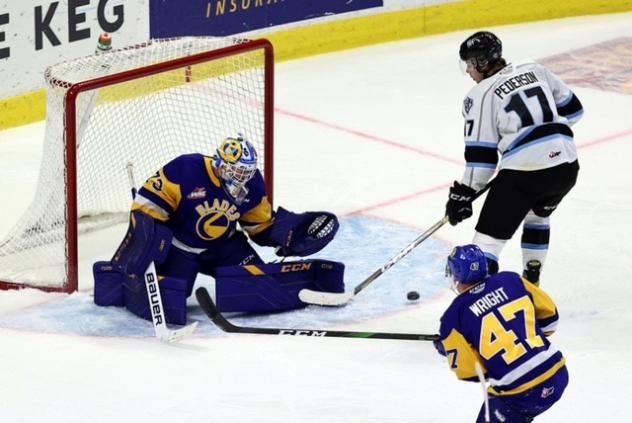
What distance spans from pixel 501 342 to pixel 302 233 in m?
1.79

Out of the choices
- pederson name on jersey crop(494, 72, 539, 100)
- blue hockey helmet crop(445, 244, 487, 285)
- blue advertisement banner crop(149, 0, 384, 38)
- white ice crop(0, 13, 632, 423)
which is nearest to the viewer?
blue hockey helmet crop(445, 244, 487, 285)

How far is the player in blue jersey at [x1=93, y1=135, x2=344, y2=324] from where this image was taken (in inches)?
211

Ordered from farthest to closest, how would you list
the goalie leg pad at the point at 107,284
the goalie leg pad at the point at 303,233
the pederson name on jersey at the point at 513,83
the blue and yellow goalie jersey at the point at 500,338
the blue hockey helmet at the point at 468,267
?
the goalie leg pad at the point at 303,233, the goalie leg pad at the point at 107,284, the pederson name on jersey at the point at 513,83, the blue hockey helmet at the point at 468,267, the blue and yellow goalie jersey at the point at 500,338

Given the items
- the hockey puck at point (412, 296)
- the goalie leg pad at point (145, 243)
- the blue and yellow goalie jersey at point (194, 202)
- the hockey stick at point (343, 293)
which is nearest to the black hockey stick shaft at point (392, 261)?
the hockey stick at point (343, 293)

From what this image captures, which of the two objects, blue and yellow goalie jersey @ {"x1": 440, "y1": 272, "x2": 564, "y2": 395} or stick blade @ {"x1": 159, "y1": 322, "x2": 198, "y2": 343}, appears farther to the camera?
stick blade @ {"x1": 159, "y1": 322, "x2": 198, "y2": 343}

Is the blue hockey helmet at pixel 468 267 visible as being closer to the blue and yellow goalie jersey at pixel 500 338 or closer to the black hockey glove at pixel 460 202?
the blue and yellow goalie jersey at pixel 500 338

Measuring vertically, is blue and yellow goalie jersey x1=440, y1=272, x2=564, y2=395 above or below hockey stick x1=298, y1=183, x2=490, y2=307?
above

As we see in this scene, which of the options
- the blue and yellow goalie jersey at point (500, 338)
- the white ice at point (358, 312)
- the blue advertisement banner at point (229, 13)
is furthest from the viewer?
the blue advertisement banner at point (229, 13)

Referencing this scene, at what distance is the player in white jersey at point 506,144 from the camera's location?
521 cm

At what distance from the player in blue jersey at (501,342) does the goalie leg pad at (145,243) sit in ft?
4.81

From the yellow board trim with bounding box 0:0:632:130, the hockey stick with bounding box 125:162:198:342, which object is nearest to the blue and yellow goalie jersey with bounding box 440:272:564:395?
the hockey stick with bounding box 125:162:198:342

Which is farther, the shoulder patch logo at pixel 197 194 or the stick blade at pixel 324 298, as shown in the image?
the stick blade at pixel 324 298

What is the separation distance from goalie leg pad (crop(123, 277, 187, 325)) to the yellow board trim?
3267 millimetres

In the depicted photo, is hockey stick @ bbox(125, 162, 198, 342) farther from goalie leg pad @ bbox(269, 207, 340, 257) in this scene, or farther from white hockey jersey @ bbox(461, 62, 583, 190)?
white hockey jersey @ bbox(461, 62, 583, 190)
